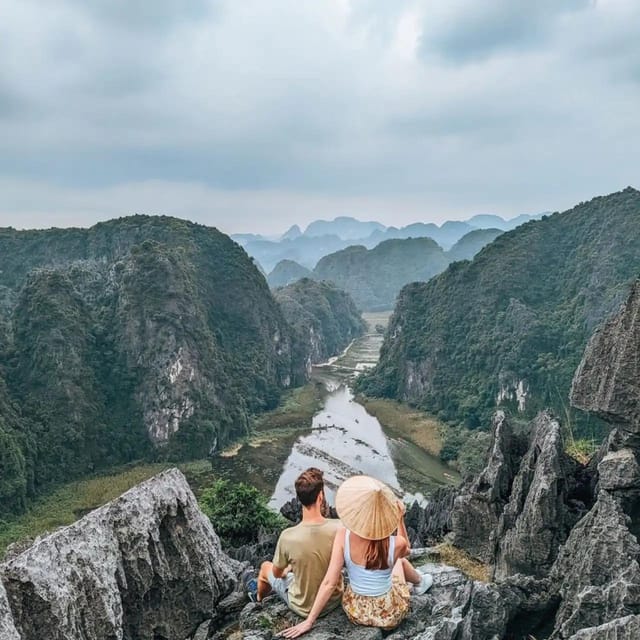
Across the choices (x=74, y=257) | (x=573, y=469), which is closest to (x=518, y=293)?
(x=573, y=469)

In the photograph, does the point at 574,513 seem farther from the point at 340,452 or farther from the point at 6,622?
the point at 340,452

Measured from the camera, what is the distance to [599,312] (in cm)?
4756

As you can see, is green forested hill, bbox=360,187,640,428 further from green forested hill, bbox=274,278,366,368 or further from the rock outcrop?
the rock outcrop

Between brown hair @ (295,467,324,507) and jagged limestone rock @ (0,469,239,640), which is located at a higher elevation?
brown hair @ (295,467,324,507)

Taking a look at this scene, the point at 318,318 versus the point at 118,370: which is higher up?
the point at 318,318

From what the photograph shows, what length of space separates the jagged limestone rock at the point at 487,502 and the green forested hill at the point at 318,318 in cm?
6058

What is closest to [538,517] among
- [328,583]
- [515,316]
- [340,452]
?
[328,583]

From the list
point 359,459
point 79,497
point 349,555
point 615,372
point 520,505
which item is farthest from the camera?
point 359,459

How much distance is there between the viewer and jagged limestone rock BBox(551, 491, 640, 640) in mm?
6211

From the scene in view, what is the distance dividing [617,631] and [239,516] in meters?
16.8

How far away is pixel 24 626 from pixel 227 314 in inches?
2460

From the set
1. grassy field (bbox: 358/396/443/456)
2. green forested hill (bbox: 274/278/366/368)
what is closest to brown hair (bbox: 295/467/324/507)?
grassy field (bbox: 358/396/443/456)

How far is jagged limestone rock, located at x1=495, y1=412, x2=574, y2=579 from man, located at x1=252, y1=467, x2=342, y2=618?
7.50 metres

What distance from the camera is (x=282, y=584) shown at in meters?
5.97
